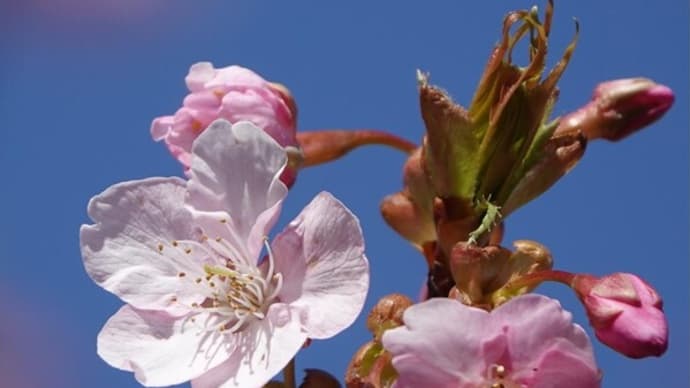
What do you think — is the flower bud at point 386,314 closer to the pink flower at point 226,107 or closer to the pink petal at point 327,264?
the pink petal at point 327,264

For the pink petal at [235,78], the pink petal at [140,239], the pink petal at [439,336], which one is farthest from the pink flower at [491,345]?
the pink petal at [235,78]

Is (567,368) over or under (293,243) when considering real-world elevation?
under

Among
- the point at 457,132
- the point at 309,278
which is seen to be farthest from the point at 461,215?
the point at 309,278

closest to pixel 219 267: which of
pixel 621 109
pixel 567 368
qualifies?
pixel 567 368

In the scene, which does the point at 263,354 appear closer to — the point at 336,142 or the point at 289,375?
the point at 289,375

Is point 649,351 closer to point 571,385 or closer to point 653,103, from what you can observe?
point 571,385

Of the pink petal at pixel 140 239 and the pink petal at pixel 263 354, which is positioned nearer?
the pink petal at pixel 263 354

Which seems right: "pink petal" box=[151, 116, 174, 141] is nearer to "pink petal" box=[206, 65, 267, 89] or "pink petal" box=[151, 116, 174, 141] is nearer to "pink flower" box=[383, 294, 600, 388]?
"pink petal" box=[206, 65, 267, 89]
